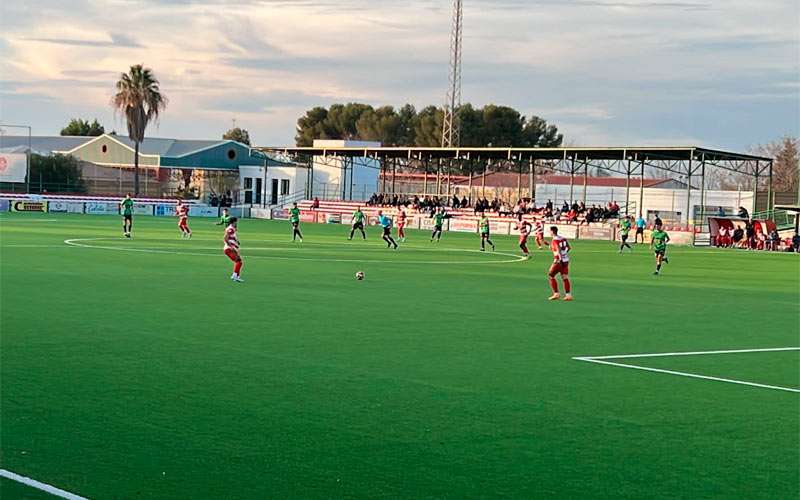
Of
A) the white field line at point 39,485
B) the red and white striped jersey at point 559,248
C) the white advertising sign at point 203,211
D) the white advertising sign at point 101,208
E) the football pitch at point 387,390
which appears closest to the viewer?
the white field line at point 39,485

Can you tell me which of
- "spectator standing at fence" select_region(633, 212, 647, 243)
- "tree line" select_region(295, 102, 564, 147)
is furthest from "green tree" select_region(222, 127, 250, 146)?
"spectator standing at fence" select_region(633, 212, 647, 243)

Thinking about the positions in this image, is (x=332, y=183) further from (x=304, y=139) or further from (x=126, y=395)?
(x=126, y=395)

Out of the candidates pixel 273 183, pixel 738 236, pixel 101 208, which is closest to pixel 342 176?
pixel 273 183

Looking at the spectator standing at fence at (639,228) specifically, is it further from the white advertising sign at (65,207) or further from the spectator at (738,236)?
the white advertising sign at (65,207)

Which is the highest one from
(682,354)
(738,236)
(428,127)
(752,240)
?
(428,127)

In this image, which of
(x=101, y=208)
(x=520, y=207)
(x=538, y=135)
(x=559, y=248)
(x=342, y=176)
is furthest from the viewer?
(x=538, y=135)

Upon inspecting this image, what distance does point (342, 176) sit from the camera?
98.2m

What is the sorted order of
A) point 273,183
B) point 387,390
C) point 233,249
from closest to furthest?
point 387,390, point 233,249, point 273,183

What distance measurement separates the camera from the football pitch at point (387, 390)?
901 centimetres

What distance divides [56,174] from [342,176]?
24524 millimetres

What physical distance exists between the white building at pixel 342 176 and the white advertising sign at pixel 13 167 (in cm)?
2394

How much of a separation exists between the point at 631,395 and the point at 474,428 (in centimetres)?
290

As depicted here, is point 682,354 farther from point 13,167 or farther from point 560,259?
point 13,167

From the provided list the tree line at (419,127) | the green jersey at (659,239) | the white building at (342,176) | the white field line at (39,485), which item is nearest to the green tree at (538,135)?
the tree line at (419,127)
